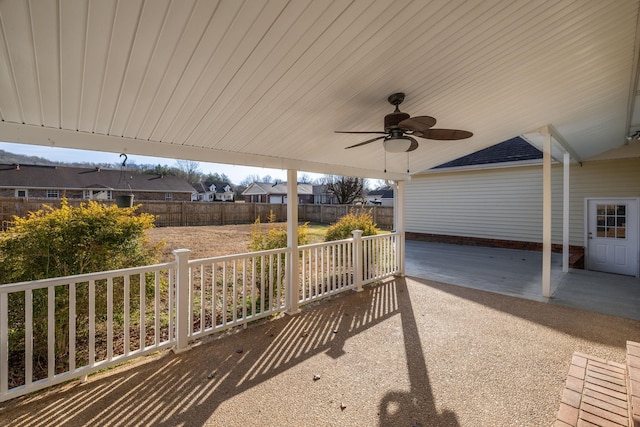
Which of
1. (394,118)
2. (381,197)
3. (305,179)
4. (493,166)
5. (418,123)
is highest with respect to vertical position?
(305,179)

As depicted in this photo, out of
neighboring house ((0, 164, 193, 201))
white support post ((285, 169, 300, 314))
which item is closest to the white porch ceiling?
white support post ((285, 169, 300, 314))

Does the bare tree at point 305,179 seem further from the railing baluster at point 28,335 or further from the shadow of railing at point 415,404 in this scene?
the railing baluster at point 28,335

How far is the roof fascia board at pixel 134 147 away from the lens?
2447mm

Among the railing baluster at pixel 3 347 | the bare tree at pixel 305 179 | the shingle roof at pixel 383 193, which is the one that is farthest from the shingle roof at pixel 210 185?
the railing baluster at pixel 3 347

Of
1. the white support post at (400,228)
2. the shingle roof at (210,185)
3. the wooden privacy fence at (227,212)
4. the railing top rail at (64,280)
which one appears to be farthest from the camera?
the shingle roof at (210,185)

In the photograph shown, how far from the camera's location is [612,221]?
22.8 feet

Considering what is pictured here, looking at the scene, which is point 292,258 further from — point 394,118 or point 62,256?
point 62,256

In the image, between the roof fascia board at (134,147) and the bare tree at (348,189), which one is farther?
the bare tree at (348,189)

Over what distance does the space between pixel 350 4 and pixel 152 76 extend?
4.79 feet

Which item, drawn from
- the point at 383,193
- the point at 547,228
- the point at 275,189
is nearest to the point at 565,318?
the point at 547,228

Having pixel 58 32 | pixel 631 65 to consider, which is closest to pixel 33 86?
pixel 58 32

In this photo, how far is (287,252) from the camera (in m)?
4.25

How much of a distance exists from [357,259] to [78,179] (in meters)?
20.8

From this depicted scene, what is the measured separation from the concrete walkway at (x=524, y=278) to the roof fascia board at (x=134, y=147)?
3.93 m
